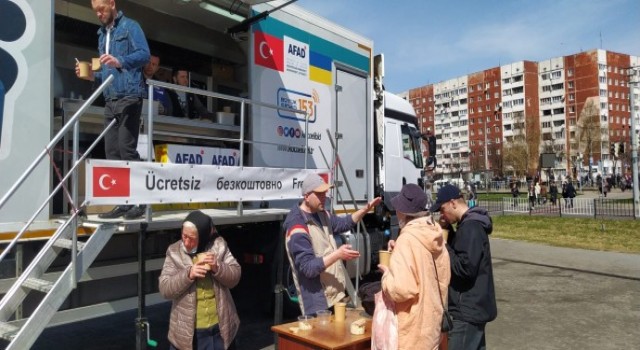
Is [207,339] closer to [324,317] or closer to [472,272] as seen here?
[324,317]

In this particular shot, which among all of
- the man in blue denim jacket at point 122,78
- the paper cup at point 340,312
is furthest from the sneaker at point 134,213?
the paper cup at point 340,312

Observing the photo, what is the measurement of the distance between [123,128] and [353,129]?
12.9 ft

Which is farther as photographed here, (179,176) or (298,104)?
(298,104)

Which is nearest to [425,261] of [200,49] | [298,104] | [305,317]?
[305,317]

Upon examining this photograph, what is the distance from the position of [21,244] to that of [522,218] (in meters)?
19.1

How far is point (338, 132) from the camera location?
704 centimetres

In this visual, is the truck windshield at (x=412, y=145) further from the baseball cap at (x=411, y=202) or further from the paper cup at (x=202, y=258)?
the paper cup at (x=202, y=258)

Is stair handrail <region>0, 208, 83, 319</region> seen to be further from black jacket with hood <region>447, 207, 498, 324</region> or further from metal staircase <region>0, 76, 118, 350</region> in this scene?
black jacket with hood <region>447, 207, 498, 324</region>

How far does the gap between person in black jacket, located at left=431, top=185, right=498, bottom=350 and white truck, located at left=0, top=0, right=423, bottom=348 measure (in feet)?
6.63

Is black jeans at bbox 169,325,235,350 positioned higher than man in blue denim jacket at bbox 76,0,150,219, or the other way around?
man in blue denim jacket at bbox 76,0,150,219

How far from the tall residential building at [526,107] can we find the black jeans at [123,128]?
65.9 m

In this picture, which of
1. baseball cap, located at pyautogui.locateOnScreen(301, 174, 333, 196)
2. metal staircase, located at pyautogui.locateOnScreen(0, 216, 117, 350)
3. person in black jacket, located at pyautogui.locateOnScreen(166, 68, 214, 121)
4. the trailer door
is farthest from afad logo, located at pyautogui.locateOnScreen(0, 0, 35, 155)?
the trailer door

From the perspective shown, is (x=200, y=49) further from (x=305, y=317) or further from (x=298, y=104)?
(x=305, y=317)

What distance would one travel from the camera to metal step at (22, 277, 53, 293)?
10.4 ft
